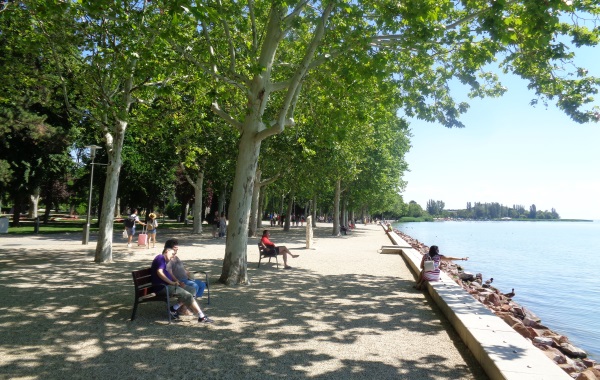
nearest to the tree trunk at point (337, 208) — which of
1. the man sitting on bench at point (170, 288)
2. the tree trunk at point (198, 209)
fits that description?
the tree trunk at point (198, 209)

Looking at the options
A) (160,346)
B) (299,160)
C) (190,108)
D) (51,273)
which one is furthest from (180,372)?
(299,160)

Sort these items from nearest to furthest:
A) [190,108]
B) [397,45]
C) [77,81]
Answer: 1. [397,45]
2. [77,81]
3. [190,108]

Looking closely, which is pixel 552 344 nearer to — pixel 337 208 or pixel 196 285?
pixel 196 285

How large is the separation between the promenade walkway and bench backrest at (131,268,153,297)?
0.45m

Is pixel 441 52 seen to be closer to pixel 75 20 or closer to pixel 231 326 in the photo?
pixel 231 326

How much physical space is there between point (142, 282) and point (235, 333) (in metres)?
1.89

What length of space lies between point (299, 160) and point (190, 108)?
11171mm

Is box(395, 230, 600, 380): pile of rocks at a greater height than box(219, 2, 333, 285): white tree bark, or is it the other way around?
box(219, 2, 333, 285): white tree bark

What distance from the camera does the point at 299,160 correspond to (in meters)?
27.3

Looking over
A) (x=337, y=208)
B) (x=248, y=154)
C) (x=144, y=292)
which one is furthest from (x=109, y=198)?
(x=337, y=208)

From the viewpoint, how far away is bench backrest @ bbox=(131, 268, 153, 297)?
692cm

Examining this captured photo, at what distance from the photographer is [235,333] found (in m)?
6.45

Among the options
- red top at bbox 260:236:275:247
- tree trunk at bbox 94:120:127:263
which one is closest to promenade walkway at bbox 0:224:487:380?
tree trunk at bbox 94:120:127:263

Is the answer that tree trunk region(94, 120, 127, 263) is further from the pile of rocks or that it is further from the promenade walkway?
the pile of rocks
